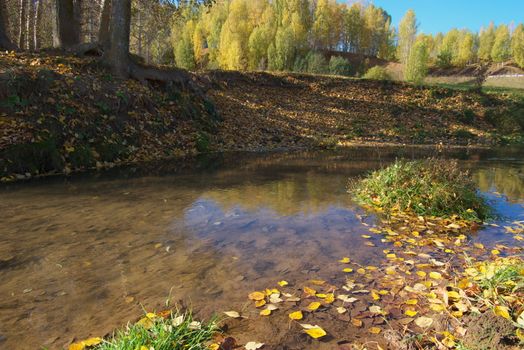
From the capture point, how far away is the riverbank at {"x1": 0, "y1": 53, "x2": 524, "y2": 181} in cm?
747

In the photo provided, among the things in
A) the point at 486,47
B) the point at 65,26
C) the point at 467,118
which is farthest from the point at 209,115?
the point at 486,47

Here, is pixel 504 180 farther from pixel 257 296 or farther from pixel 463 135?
pixel 463 135

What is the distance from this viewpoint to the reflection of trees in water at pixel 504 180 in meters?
7.03

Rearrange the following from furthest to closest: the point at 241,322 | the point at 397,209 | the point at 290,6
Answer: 1. the point at 290,6
2. the point at 397,209
3. the point at 241,322

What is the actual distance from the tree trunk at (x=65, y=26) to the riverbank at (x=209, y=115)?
1996 millimetres

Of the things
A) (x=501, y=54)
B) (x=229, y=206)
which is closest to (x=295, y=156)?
(x=229, y=206)

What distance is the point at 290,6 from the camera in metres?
60.4

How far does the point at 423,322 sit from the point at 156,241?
8.76ft

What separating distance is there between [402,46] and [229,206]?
2878 inches

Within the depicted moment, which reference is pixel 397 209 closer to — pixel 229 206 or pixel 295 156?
pixel 229 206

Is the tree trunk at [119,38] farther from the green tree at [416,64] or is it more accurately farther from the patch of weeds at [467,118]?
the green tree at [416,64]

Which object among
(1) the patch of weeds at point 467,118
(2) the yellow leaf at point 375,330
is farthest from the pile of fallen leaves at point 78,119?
(1) the patch of weeds at point 467,118

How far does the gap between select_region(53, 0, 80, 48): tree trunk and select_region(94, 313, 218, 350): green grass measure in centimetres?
1182

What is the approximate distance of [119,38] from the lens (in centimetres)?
1067
